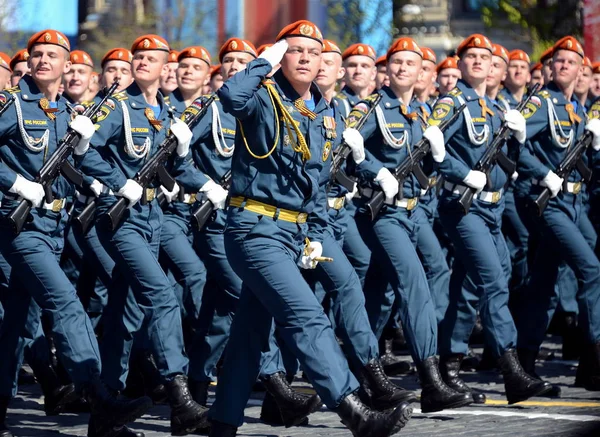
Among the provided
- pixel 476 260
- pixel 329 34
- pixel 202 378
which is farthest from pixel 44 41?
pixel 329 34

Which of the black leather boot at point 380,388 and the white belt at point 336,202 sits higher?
the white belt at point 336,202

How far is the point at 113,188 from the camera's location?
7711mm

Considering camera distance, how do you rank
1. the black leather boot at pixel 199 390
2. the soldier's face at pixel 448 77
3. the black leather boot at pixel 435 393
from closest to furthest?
the black leather boot at pixel 435 393, the black leather boot at pixel 199 390, the soldier's face at pixel 448 77

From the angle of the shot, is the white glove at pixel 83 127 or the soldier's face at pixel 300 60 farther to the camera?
the white glove at pixel 83 127

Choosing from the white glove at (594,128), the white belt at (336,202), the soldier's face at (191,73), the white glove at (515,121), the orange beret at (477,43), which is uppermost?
the orange beret at (477,43)

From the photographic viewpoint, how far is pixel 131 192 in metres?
7.71

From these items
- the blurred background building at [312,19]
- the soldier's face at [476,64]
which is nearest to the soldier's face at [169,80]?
the soldier's face at [476,64]

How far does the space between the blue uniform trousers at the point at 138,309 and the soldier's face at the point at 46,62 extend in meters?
0.83

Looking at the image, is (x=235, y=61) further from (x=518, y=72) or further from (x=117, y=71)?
(x=518, y=72)

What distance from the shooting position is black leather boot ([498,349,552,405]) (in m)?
8.27

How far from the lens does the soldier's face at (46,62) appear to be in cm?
766

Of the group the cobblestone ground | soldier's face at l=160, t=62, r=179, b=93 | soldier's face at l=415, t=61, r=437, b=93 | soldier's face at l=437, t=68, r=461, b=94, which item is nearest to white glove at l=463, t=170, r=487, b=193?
the cobblestone ground

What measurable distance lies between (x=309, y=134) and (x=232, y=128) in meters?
2.16

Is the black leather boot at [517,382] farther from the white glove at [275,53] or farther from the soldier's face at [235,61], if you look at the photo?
the white glove at [275,53]
